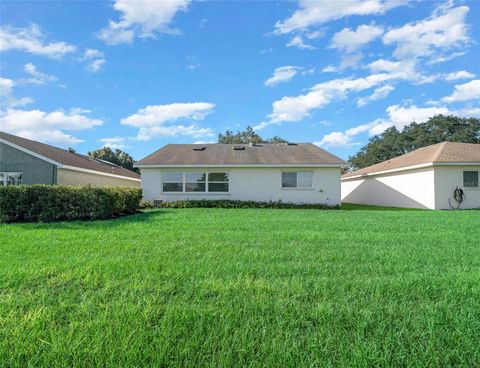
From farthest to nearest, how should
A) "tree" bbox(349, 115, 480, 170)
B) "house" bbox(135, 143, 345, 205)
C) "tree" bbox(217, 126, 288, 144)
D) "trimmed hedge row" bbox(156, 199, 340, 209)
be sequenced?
"tree" bbox(217, 126, 288, 144) → "tree" bbox(349, 115, 480, 170) → "house" bbox(135, 143, 345, 205) → "trimmed hedge row" bbox(156, 199, 340, 209)

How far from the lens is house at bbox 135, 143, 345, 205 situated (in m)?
18.5

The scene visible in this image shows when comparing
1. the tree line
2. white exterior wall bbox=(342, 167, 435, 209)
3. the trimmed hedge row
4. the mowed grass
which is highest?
the tree line

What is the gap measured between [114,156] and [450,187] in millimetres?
41118

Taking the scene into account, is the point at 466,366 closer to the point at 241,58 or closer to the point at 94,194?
the point at 94,194

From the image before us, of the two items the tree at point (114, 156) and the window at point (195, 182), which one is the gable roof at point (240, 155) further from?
the tree at point (114, 156)

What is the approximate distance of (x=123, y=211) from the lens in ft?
42.4

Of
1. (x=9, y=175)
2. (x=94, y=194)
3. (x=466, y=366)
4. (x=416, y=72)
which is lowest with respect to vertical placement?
(x=466, y=366)

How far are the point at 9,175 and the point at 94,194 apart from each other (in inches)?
419

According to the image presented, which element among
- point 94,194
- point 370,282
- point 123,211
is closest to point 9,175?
point 123,211

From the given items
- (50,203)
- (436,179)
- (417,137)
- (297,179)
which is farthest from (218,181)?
(417,137)

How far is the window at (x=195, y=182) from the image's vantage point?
61.9 feet

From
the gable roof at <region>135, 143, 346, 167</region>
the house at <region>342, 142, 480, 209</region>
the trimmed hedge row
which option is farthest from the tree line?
the trimmed hedge row

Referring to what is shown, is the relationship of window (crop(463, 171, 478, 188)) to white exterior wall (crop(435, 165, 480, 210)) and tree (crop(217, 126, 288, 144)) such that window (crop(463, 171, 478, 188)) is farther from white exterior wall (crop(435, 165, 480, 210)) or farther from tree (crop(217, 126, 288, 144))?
tree (crop(217, 126, 288, 144))

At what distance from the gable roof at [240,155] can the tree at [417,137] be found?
1216 inches
